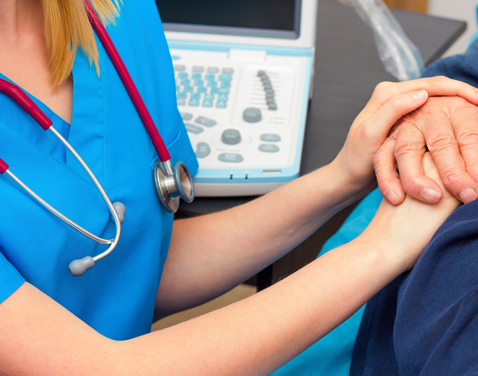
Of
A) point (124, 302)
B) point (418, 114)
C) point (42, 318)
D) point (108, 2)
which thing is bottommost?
point (124, 302)

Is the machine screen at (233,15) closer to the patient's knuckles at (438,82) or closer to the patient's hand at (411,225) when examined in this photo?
the patient's knuckles at (438,82)

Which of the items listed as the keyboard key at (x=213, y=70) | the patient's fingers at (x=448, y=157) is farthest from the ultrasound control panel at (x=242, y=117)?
the patient's fingers at (x=448, y=157)

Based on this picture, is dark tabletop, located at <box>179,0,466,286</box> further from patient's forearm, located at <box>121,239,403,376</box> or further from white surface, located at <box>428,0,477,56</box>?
white surface, located at <box>428,0,477,56</box>

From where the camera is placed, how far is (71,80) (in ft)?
2.01

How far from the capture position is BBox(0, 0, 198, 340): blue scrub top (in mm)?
484

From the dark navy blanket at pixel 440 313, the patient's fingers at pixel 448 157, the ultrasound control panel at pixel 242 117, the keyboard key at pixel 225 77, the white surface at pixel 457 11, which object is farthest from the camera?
the white surface at pixel 457 11

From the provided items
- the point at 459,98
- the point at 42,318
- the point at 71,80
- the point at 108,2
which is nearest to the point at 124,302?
the point at 42,318

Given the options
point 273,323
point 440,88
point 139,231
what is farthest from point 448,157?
point 139,231

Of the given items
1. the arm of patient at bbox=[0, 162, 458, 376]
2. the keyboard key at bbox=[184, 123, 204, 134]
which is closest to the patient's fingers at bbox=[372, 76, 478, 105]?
the arm of patient at bbox=[0, 162, 458, 376]

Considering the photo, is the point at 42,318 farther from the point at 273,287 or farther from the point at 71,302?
the point at 273,287

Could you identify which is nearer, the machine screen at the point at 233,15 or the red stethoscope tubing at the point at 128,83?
the red stethoscope tubing at the point at 128,83

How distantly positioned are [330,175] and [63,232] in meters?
0.38

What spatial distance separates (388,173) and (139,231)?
0.34 metres

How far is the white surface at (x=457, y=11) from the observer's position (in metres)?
2.31
